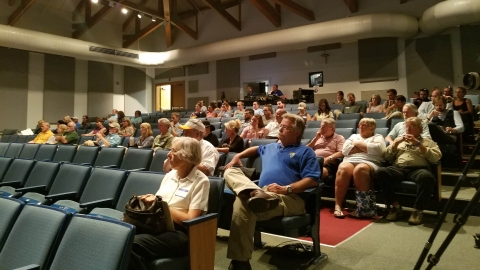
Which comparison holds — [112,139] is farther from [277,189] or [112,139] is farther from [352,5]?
[352,5]

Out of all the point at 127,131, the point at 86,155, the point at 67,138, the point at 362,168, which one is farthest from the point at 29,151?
the point at 362,168

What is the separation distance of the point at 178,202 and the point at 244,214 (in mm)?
427

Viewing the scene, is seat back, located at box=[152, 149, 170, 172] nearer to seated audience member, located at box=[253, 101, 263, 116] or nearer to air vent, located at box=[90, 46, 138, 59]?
seated audience member, located at box=[253, 101, 263, 116]

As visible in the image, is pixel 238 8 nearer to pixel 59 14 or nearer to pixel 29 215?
pixel 59 14

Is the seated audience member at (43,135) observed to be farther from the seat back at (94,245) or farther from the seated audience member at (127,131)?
the seat back at (94,245)

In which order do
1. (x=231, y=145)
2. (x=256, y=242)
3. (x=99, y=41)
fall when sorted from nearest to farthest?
(x=256, y=242)
(x=231, y=145)
(x=99, y=41)

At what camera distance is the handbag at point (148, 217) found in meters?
1.61

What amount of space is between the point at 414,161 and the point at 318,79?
725cm

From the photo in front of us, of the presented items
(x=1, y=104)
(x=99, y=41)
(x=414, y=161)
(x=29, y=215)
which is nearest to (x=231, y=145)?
(x=414, y=161)

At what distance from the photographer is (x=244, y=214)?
6.59ft

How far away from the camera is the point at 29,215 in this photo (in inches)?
62.6

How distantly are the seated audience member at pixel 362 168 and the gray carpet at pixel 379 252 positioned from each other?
0.33m

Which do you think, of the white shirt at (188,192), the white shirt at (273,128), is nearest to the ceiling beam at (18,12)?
the white shirt at (273,128)

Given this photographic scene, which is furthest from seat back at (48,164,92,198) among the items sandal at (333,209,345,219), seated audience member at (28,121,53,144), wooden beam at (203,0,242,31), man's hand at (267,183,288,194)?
wooden beam at (203,0,242,31)
